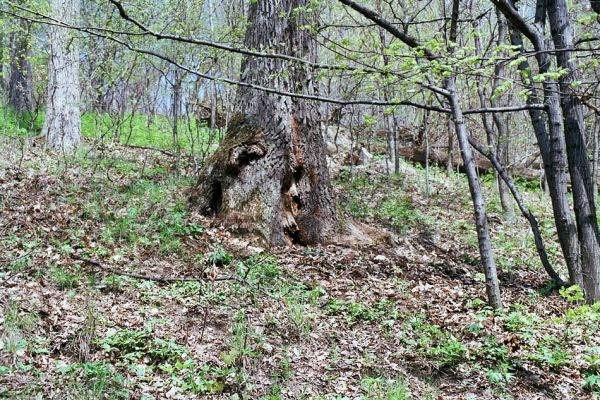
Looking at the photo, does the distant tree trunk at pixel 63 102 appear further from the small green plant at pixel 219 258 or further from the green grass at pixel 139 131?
the small green plant at pixel 219 258

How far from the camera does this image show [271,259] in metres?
5.86

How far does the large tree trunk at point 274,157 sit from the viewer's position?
21.2 ft

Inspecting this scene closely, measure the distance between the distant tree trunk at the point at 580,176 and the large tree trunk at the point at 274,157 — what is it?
3.08 metres

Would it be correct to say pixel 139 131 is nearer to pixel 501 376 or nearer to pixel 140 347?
pixel 140 347

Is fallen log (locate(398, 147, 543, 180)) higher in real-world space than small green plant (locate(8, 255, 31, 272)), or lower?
higher

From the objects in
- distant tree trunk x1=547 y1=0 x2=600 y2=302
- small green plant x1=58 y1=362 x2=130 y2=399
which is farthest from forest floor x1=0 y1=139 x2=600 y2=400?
distant tree trunk x1=547 y1=0 x2=600 y2=302

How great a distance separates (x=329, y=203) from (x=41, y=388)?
14.4ft

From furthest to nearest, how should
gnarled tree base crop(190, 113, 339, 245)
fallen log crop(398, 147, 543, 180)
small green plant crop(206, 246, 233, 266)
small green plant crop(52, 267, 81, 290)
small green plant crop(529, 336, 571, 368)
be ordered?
1. fallen log crop(398, 147, 543, 180)
2. gnarled tree base crop(190, 113, 339, 245)
3. small green plant crop(206, 246, 233, 266)
4. small green plant crop(52, 267, 81, 290)
5. small green plant crop(529, 336, 571, 368)

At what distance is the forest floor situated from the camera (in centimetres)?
368

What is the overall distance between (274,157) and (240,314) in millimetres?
2694

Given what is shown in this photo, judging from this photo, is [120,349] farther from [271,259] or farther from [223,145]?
[223,145]

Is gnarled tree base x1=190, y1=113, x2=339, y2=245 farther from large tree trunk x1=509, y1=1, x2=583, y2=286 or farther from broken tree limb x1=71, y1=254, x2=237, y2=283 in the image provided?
large tree trunk x1=509, y1=1, x2=583, y2=286

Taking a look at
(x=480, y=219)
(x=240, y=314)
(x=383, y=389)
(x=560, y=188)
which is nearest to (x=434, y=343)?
(x=383, y=389)

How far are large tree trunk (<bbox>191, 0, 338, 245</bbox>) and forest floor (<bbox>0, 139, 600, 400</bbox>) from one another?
0.34m
